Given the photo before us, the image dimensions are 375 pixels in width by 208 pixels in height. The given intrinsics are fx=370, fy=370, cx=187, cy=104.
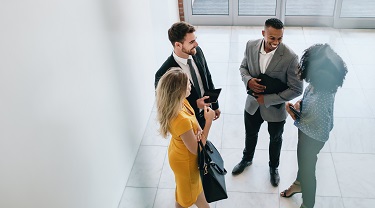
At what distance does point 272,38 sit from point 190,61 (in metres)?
0.65

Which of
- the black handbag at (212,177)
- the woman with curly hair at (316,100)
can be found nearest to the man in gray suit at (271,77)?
the woman with curly hair at (316,100)

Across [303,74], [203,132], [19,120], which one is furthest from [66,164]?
[303,74]

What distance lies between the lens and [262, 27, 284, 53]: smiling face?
108 inches

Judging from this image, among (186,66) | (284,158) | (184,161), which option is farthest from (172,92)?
(284,158)

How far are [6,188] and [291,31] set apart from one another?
5.44m

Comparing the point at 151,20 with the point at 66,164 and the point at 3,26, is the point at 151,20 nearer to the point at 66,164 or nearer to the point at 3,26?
the point at 66,164

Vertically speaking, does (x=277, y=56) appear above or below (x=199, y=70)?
above

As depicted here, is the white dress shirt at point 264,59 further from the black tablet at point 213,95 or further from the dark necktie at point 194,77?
the dark necktie at point 194,77

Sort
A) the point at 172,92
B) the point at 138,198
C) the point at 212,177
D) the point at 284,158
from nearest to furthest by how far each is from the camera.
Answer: the point at 172,92, the point at 212,177, the point at 138,198, the point at 284,158

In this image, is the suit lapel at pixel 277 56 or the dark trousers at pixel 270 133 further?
the dark trousers at pixel 270 133

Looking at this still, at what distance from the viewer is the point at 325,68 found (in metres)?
2.45

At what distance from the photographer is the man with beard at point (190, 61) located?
2.82m

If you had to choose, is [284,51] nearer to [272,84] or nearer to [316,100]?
[272,84]

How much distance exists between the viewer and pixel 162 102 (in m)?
2.38
